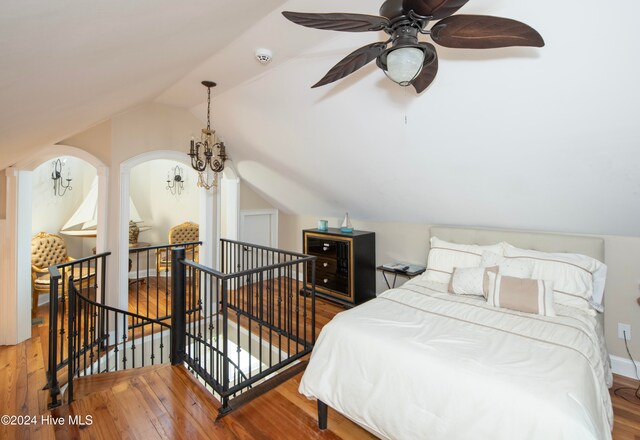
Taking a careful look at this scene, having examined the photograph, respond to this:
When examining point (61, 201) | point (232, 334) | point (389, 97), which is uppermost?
point (389, 97)

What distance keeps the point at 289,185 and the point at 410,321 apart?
3004 mm

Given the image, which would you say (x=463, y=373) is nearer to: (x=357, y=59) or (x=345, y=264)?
(x=357, y=59)

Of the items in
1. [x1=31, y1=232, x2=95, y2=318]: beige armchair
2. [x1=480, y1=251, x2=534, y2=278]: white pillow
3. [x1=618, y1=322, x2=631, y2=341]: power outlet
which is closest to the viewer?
[x1=480, y1=251, x2=534, y2=278]: white pillow

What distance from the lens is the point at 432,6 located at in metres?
1.09

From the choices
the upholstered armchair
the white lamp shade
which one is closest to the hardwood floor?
the white lamp shade

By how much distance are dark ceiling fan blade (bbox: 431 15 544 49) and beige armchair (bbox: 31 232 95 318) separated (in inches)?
199

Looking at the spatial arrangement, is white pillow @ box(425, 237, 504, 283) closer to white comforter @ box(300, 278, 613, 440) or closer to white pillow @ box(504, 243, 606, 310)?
white pillow @ box(504, 243, 606, 310)

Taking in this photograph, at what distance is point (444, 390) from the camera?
149 centimetres

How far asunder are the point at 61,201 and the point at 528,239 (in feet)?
23.0

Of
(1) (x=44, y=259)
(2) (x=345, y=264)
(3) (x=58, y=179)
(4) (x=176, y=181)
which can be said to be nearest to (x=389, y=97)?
(2) (x=345, y=264)

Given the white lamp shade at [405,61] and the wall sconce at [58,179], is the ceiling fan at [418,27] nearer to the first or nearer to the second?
the white lamp shade at [405,61]

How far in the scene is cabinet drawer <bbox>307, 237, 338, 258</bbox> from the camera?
166 inches

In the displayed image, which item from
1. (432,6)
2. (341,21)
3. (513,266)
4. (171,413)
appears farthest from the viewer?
(513,266)

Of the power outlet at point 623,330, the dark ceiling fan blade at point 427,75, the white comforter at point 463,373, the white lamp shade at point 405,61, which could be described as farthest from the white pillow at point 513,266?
the white lamp shade at point 405,61
